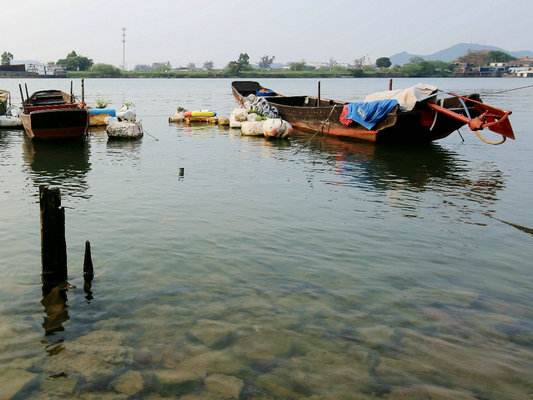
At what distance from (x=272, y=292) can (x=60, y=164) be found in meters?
14.2

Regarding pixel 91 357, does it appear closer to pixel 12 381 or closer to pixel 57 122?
pixel 12 381

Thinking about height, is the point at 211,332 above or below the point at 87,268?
below

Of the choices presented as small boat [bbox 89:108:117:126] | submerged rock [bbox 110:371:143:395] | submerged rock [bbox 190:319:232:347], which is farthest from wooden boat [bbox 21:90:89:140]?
submerged rock [bbox 110:371:143:395]

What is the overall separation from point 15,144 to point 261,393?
75.2 feet

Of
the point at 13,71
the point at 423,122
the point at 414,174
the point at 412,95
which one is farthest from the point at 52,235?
the point at 13,71

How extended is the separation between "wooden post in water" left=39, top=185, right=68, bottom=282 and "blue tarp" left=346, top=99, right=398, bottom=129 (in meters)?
17.8

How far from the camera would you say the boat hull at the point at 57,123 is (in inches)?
891

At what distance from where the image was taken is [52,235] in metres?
7.04

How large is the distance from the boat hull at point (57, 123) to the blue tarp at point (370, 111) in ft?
44.6

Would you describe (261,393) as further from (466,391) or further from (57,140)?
(57,140)

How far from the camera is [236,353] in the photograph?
18.4 feet

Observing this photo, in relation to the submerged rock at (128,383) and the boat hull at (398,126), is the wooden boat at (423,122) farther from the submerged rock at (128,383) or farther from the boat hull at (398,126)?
the submerged rock at (128,383)

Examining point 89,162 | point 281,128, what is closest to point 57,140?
point 89,162

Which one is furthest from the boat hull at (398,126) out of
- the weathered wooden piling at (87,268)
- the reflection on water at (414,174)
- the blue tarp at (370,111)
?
the weathered wooden piling at (87,268)
